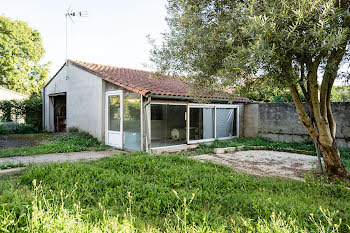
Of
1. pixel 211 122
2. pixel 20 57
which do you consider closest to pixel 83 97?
pixel 211 122

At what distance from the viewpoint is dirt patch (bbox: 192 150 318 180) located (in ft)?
22.2

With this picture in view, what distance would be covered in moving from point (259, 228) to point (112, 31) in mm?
17127

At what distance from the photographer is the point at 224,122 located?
44.7 feet

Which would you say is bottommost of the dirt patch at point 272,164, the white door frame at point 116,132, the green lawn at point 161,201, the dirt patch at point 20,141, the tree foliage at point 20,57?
the dirt patch at point 272,164

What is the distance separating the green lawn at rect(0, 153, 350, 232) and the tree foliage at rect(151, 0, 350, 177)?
2.02 m

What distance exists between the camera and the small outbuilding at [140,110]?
32.2ft

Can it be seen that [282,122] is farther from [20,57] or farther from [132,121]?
[20,57]

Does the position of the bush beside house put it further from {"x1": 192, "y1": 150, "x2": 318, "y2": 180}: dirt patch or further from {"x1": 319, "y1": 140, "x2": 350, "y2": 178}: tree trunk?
{"x1": 319, "y1": 140, "x2": 350, "y2": 178}: tree trunk

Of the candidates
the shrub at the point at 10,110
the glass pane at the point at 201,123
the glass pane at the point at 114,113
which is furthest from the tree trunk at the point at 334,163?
the shrub at the point at 10,110

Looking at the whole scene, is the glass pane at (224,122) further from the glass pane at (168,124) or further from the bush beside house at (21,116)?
the bush beside house at (21,116)

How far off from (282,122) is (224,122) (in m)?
2.97

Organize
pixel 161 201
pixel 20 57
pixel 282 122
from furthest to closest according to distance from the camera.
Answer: pixel 20 57
pixel 282 122
pixel 161 201

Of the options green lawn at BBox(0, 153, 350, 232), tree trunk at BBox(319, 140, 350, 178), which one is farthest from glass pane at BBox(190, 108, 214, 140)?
tree trunk at BBox(319, 140, 350, 178)

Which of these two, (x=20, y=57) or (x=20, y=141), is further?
(x=20, y=57)
